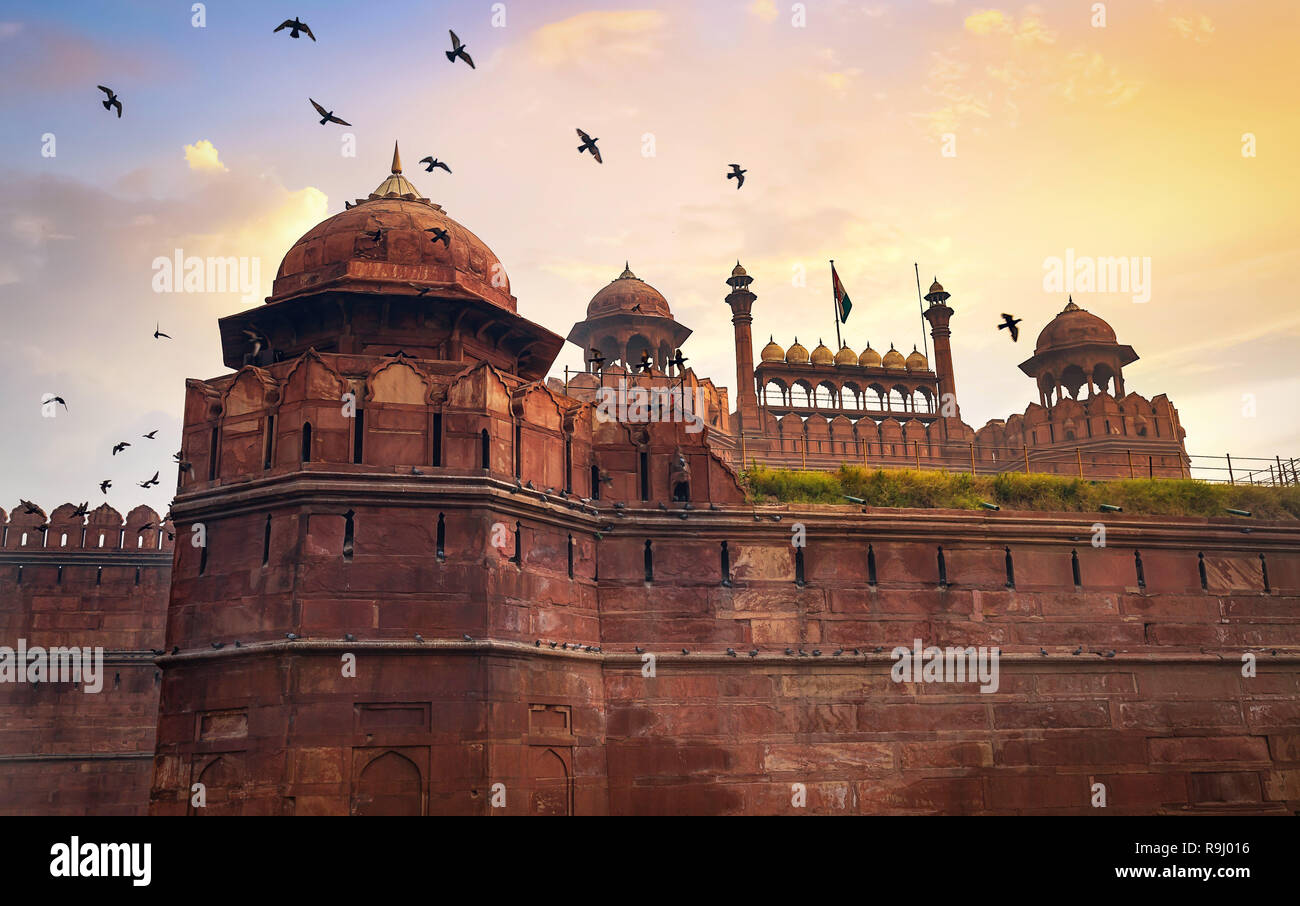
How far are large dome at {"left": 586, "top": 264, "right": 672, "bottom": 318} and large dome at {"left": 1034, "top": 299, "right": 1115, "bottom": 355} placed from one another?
528 inches

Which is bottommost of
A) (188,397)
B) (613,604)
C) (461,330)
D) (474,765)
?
(474,765)

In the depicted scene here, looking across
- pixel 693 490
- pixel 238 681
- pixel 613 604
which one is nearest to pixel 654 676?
pixel 613 604

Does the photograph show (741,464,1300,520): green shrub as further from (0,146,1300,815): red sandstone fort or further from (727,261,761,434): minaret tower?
(727,261,761,434): minaret tower

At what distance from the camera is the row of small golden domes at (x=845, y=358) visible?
145 feet

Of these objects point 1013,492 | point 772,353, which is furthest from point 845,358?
point 1013,492

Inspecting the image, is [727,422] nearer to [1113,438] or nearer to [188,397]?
[1113,438]

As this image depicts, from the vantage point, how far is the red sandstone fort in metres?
15.1

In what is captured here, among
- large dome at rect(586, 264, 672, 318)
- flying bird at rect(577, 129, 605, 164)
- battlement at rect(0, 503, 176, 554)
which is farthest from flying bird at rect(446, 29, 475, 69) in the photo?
large dome at rect(586, 264, 672, 318)

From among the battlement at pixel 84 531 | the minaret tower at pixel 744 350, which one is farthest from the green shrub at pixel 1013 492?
the minaret tower at pixel 744 350

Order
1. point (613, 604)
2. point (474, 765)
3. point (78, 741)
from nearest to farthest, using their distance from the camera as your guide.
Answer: point (474, 765)
point (613, 604)
point (78, 741)

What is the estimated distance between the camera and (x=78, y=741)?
24.8 m

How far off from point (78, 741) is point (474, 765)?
45.8 ft

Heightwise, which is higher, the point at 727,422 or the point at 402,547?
the point at 727,422
